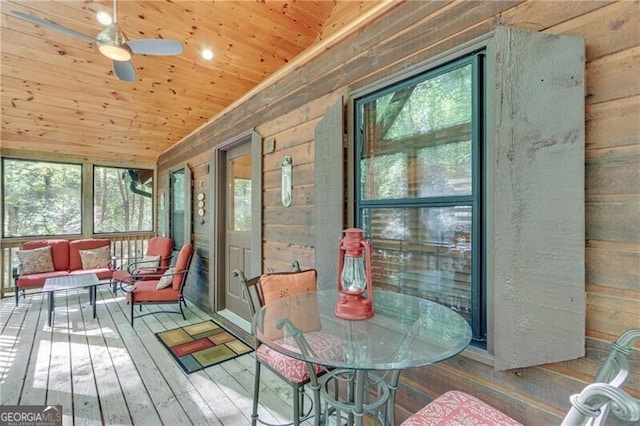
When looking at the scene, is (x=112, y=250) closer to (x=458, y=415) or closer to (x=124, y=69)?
(x=124, y=69)

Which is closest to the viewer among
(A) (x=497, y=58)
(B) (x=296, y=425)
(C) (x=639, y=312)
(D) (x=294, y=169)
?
(C) (x=639, y=312)

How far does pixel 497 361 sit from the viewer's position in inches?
48.3

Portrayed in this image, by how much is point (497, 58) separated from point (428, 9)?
1.99ft

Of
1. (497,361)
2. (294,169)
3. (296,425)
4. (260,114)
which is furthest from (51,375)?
(497,361)

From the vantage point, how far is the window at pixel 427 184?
1.40 m

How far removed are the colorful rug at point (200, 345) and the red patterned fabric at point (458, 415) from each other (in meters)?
2.09

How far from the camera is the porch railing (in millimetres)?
4591

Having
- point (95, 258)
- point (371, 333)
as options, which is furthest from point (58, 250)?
point (371, 333)

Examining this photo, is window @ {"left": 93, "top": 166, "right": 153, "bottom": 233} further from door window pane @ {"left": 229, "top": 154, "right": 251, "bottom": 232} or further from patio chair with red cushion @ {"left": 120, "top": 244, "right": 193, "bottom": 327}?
door window pane @ {"left": 229, "top": 154, "right": 251, "bottom": 232}

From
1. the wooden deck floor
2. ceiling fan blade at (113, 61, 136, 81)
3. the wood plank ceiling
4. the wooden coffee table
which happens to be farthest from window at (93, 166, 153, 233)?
ceiling fan blade at (113, 61, 136, 81)

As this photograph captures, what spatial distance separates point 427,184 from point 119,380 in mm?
2711

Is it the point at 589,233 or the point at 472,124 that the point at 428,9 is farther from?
the point at 589,233

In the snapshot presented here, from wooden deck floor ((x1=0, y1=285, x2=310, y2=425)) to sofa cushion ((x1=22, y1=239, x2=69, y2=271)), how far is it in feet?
4.38

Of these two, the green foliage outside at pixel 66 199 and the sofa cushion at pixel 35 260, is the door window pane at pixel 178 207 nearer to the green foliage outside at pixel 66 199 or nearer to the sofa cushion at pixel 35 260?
the green foliage outside at pixel 66 199
